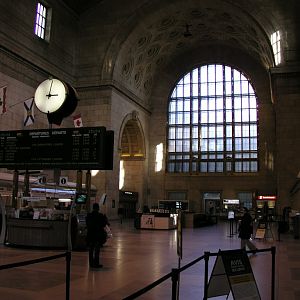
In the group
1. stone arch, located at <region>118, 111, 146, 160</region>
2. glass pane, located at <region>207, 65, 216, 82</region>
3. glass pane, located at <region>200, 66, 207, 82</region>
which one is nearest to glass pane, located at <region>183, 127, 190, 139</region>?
stone arch, located at <region>118, 111, 146, 160</region>

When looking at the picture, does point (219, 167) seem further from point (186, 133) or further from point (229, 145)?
point (186, 133)

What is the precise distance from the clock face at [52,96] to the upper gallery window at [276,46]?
2079 cm

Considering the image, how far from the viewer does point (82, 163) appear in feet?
41.1

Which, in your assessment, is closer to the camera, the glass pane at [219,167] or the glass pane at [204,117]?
the glass pane at [219,167]

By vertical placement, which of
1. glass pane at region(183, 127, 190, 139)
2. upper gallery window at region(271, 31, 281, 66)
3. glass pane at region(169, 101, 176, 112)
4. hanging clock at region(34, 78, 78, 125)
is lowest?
hanging clock at region(34, 78, 78, 125)

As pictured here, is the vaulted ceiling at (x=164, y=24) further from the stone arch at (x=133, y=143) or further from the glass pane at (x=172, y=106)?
the glass pane at (x=172, y=106)

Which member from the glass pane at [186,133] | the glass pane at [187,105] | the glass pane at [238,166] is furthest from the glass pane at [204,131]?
the glass pane at [238,166]

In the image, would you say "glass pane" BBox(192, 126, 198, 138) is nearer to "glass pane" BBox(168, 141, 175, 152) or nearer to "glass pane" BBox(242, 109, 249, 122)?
"glass pane" BBox(168, 141, 175, 152)

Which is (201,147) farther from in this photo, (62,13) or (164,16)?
(62,13)

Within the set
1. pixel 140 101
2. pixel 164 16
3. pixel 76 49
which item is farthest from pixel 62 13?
pixel 140 101

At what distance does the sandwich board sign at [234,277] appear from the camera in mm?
4812

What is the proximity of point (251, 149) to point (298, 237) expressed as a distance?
22.8 meters

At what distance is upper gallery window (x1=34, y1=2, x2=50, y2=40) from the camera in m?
29.5

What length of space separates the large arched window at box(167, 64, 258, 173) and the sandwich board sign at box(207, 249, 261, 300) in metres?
37.0
